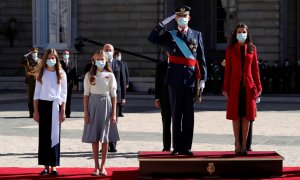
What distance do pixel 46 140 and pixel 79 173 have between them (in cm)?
60

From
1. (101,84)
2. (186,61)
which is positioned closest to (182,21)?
(186,61)

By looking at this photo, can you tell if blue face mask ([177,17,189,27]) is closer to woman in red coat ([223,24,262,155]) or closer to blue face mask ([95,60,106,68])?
woman in red coat ([223,24,262,155])

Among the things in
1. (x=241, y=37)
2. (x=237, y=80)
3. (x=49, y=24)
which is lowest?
(x=237, y=80)

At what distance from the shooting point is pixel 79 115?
65.1 ft

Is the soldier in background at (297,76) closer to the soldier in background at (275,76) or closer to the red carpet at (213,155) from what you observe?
the soldier in background at (275,76)

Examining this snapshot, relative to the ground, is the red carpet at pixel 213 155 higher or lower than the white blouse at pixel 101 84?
lower

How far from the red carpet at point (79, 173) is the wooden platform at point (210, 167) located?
21 cm

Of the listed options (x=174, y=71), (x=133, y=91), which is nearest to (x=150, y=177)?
(x=174, y=71)

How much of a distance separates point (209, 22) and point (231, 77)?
24.4 metres

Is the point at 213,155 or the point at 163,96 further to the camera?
the point at 163,96

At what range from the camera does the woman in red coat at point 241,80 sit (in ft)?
33.4

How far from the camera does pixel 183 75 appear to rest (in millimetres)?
10031

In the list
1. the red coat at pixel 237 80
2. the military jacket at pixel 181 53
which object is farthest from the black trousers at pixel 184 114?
the red coat at pixel 237 80

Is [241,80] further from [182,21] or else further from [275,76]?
[275,76]
